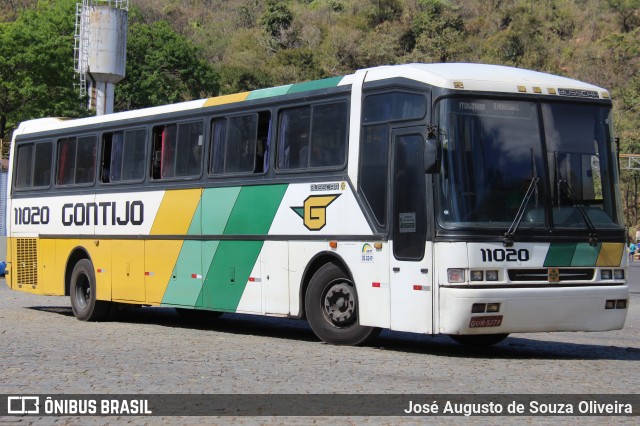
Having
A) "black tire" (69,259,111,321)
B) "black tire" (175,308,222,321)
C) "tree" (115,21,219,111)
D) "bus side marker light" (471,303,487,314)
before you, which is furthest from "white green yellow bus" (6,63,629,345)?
"tree" (115,21,219,111)

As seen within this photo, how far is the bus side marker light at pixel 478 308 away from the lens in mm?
11883

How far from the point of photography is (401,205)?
501 inches

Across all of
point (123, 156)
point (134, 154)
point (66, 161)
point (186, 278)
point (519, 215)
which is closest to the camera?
point (519, 215)

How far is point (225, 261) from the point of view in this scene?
51.5ft

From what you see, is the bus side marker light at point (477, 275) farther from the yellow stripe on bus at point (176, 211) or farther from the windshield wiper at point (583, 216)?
the yellow stripe on bus at point (176, 211)

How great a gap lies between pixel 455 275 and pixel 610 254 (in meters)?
2.12

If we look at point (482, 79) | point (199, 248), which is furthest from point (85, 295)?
point (482, 79)

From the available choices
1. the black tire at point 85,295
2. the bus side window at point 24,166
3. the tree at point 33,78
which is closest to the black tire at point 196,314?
the black tire at point 85,295

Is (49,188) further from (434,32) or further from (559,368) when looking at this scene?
(434,32)

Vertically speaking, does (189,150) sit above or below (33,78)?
below

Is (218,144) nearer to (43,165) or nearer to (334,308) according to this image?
(334,308)

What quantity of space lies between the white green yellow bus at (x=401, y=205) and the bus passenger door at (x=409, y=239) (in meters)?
0.02

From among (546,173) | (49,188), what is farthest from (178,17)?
(546,173)

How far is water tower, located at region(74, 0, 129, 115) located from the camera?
162ft
